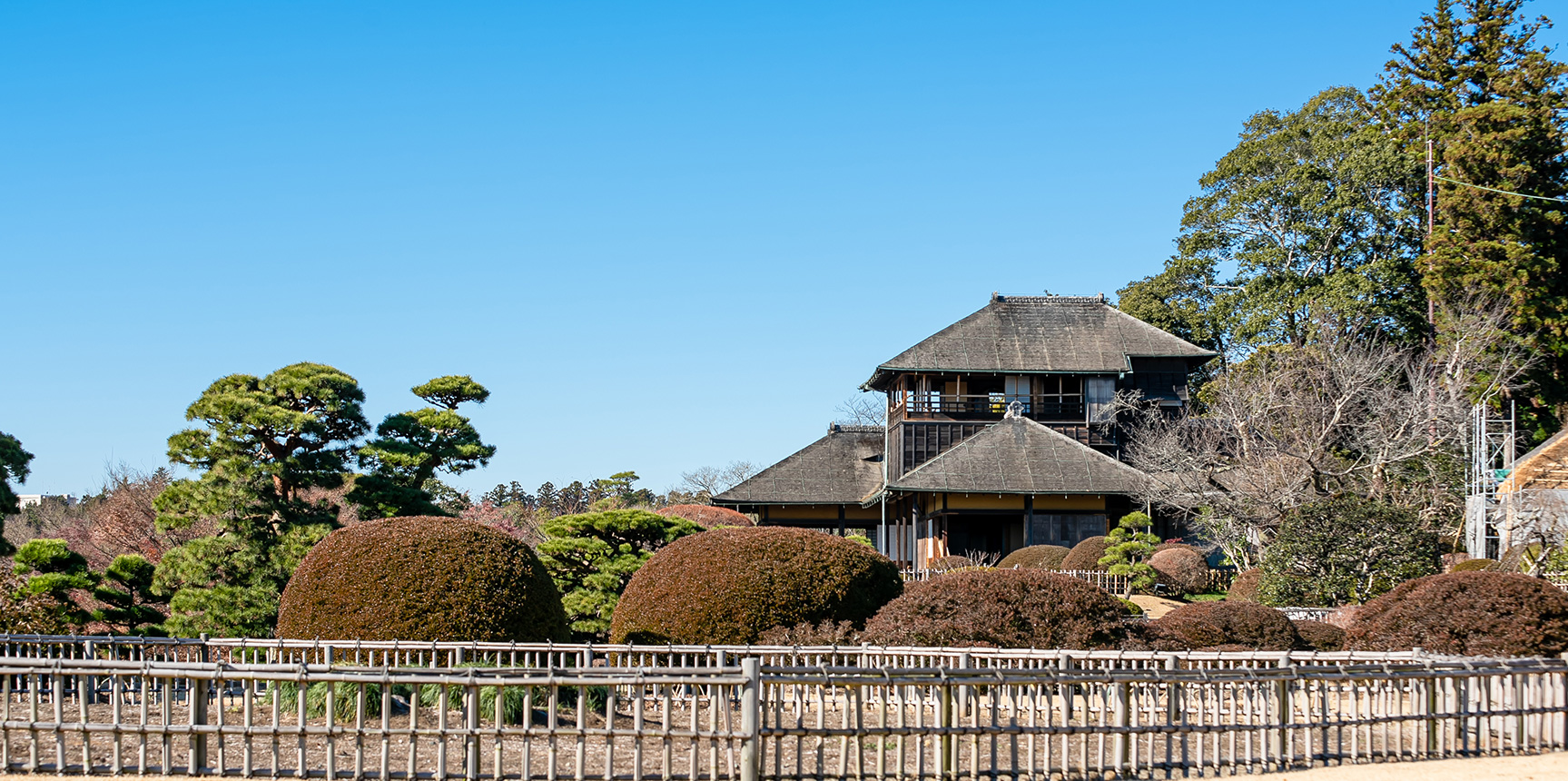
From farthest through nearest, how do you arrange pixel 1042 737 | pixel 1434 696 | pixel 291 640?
pixel 291 640
pixel 1042 737
pixel 1434 696

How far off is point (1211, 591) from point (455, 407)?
1780 cm

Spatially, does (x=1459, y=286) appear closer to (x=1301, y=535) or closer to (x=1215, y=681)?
(x=1301, y=535)

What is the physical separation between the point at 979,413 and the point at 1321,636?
23.9 meters

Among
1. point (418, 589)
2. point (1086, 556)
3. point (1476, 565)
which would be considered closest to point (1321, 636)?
point (1476, 565)

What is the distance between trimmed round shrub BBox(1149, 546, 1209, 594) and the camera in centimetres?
2750

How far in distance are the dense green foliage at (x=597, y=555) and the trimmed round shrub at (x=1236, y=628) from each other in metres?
8.09

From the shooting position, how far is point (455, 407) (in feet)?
97.6

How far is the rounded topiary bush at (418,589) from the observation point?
13.0 metres

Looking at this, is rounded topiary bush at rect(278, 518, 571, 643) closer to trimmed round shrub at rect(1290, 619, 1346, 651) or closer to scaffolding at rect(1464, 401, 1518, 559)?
trimmed round shrub at rect(1290, 619, 1346, 651)

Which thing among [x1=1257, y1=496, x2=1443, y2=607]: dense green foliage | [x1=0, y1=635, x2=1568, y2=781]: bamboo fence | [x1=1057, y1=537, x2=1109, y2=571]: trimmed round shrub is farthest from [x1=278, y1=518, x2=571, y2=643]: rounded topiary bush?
[x1=1057, y1=537, x2=1109, y2=571]: trimmed round shrub

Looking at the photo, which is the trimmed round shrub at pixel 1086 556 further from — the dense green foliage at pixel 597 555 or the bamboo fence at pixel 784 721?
the bamboo fence at pixel 784 721

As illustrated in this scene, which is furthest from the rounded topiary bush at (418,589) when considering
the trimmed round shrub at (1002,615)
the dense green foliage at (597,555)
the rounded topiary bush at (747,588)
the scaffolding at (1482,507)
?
the scaffolding at (1482,507)

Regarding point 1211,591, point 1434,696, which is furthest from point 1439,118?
point 1434,696

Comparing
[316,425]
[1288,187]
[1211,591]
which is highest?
[1288,187]
